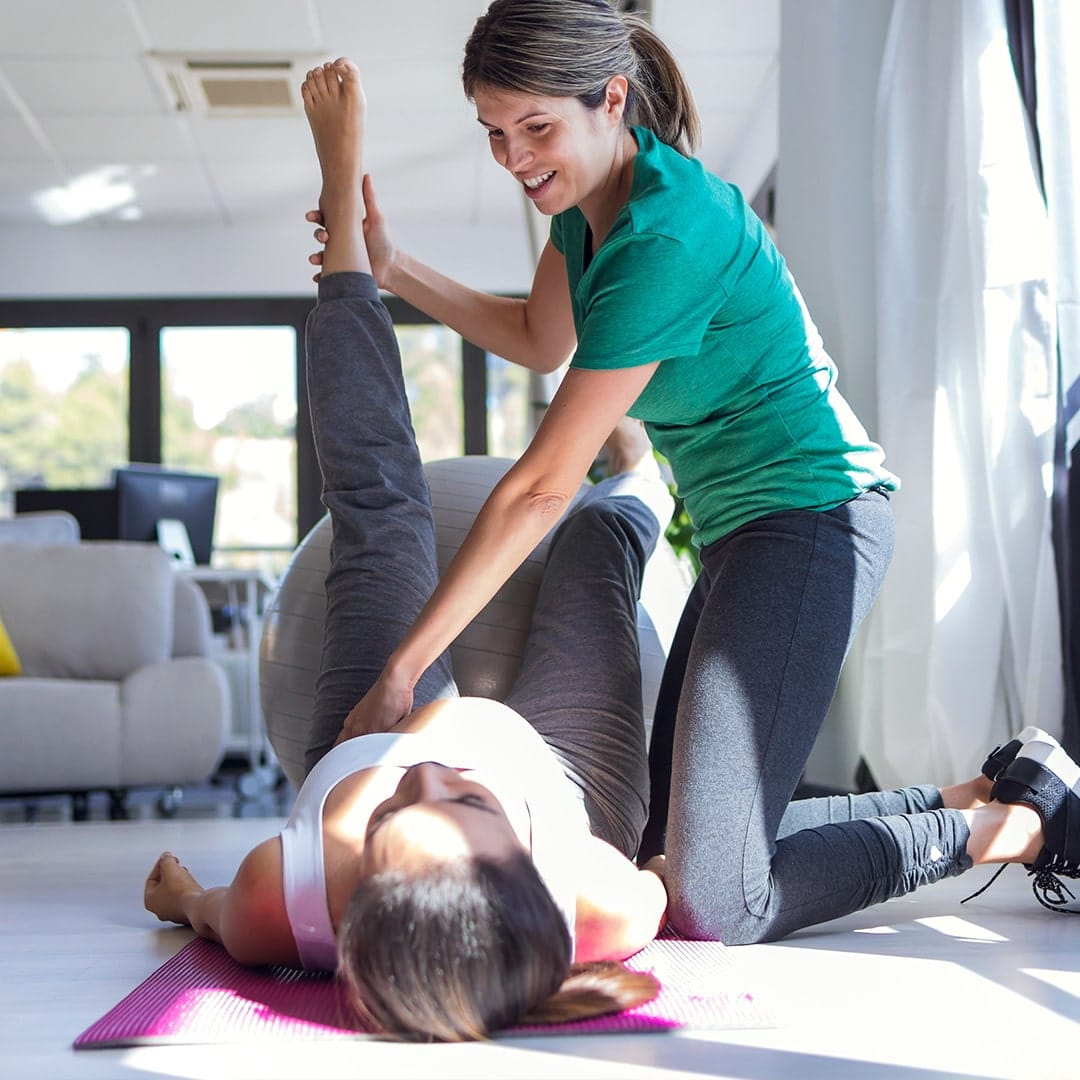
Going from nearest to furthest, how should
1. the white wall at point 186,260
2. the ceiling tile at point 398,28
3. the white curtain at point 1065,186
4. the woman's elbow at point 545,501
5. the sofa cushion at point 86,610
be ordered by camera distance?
the woman's elbow at point 545,501
the white curtain at point 1065,186
the sofa cushion at point 86,610
the ceiling tile at point 398,28
the white wall at point 186,260

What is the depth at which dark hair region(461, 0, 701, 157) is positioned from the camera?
4.76 feet

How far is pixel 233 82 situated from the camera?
578cm

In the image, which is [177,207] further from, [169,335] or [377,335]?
[377,335]

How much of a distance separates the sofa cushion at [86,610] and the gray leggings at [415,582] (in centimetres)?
266

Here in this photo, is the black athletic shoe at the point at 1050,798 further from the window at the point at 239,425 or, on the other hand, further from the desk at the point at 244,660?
the window at the point at 239,425

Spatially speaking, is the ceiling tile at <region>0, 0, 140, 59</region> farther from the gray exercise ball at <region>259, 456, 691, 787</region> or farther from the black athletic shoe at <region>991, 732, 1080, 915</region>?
the black athletic shoe at <region>991, 732, 1080, 915</region>

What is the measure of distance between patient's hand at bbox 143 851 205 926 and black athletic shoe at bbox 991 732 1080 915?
1.05m

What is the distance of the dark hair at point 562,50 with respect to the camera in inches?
57.1

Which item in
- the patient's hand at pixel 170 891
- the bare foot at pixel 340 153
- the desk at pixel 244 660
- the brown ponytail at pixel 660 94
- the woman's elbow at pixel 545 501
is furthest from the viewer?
the desk at pixel 244 660

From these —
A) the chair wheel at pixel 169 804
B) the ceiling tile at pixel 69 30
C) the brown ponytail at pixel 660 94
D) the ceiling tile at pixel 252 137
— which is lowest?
the chair wheel at pixel 169 804

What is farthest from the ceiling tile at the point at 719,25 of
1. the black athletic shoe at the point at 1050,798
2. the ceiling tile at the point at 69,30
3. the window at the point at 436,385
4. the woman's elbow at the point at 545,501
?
the woman's elbow at the point at 545,501

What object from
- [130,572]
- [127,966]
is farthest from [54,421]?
[127,966]

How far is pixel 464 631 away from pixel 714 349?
0.62m

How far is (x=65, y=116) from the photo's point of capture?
6.18 m
